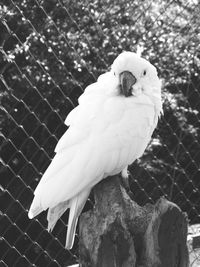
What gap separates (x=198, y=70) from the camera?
340 centimetres

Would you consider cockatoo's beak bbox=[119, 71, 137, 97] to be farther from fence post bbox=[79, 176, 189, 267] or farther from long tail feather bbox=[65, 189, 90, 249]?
fence post bbox=[79, 176, 189, 267]

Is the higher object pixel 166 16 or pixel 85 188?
pixel 166 16

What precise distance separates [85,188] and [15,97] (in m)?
0.60

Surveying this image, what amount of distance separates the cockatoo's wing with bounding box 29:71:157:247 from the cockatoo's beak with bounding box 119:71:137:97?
28mm

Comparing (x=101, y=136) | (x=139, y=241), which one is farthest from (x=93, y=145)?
(x=139, y=241)

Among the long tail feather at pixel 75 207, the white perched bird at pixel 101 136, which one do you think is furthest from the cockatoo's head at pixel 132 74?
the long tail feather at pixel 75 207

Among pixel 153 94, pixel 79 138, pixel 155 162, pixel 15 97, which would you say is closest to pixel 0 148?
pixel 15 97

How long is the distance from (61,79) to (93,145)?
0.72m

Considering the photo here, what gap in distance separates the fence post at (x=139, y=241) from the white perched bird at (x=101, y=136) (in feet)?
1.75

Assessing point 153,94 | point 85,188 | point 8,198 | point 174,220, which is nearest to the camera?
point 174,220

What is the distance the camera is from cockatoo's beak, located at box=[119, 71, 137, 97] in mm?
2289

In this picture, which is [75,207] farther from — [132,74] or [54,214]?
[132,74]

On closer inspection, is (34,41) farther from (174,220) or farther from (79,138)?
(174,220)

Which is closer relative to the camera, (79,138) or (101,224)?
(101,224)
